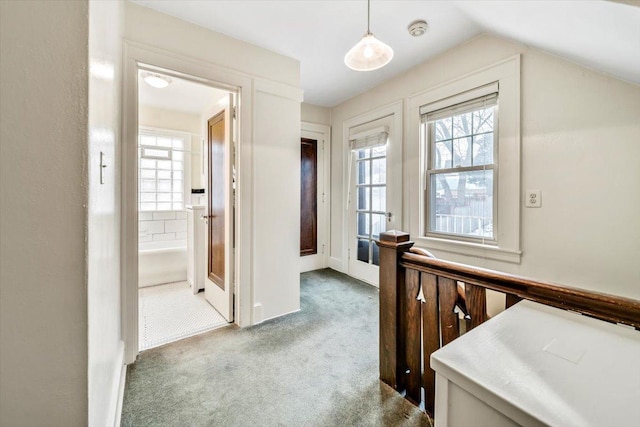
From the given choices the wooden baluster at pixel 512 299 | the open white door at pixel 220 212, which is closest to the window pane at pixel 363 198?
the open white door at pixel 220 212

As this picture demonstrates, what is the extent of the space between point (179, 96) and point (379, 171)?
2.77 meters

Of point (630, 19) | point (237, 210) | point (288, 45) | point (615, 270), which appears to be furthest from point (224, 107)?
point (615, 270)

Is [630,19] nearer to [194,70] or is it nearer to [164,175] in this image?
[194,70]

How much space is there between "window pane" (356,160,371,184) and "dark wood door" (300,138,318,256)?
0.78 m

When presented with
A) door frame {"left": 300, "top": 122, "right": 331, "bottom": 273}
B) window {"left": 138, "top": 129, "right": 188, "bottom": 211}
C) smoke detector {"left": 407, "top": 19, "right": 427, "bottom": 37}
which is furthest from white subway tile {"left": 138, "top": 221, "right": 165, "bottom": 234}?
smoke detector {"left": 407, "top": 19, "right": 427, "bottom": 37}

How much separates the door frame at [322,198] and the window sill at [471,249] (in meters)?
1.69

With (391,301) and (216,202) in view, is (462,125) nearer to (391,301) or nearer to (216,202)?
(391,301)

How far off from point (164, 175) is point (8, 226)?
3.91m

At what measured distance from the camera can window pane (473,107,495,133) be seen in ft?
7.66

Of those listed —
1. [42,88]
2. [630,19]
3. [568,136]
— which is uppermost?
[630,19]

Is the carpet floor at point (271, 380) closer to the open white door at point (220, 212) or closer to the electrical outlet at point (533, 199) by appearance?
the open white door at point (220, 212)

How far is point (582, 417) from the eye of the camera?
1.61 ft

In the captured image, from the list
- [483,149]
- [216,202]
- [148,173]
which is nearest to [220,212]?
[216,202]

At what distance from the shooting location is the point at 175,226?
13.6 feet
